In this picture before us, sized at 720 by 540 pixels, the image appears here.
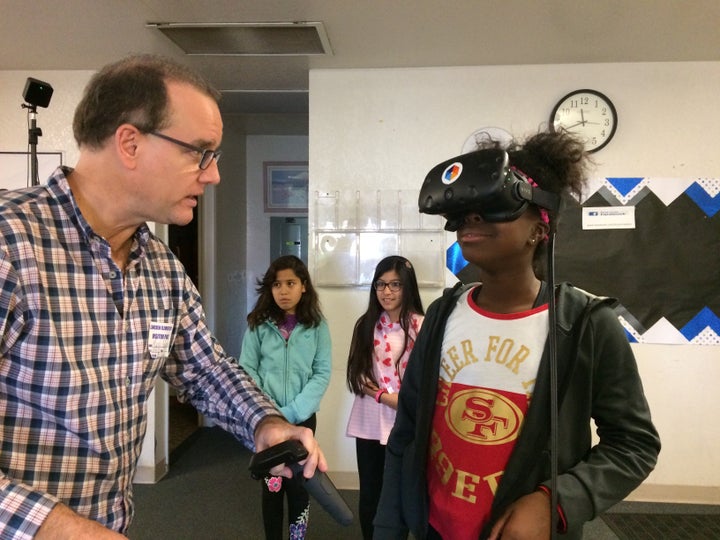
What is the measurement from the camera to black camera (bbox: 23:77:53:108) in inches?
90.3

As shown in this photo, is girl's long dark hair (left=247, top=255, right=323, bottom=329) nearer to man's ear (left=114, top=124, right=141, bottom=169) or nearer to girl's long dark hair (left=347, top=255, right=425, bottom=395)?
girl's long dark hair (left=347, top=255, right=425, bottom=395)

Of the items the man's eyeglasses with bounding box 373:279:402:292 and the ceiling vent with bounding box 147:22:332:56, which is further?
the ceiling vent with bounding box 147:22:332:56

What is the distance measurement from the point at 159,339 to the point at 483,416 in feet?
2.23

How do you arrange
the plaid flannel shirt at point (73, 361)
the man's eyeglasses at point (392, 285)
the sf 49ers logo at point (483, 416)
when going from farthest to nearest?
1. the man's eyeglasses at point (392, 285)
2. the sf 49ers logo at point (483, 416)
3. the plaid flannel shirt at point (73, 361)

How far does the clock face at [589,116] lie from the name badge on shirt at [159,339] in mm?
2545

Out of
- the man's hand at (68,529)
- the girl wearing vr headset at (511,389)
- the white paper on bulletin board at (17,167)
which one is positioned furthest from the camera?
the white paper on bulletin board at (17,167)

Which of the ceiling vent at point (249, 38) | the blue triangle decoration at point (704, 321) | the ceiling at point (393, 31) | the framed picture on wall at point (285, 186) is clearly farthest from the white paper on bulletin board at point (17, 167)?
the blue triangle decoration at point (704, 321)

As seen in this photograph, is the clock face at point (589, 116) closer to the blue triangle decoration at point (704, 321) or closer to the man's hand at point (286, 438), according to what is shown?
the blue triangle decoration at point (704, 321)

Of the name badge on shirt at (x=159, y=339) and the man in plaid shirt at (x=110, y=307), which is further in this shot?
the name badge on shirt at (x=159, y=339)

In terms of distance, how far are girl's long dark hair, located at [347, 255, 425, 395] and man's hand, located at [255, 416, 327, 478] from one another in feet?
4.06

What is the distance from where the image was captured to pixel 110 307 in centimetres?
90

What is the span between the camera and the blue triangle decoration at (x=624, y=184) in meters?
2.85

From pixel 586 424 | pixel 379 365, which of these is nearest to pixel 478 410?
pixel 586 424

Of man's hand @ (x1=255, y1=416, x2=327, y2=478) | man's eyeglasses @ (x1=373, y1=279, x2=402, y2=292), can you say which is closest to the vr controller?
man's hand @ (x1=255, y1=416, x2=327, y2=478)
